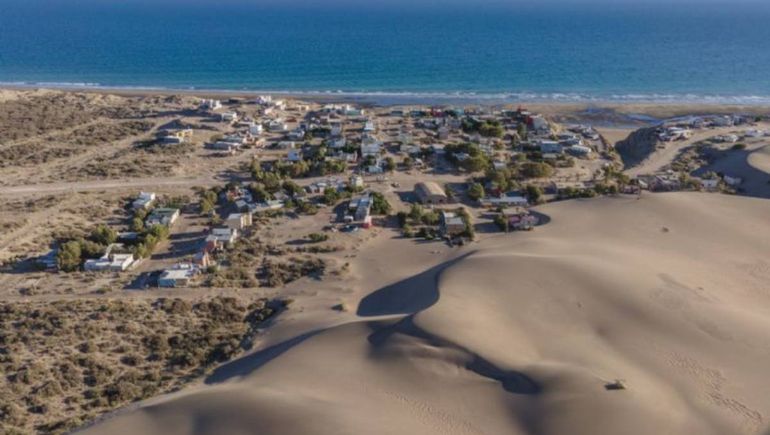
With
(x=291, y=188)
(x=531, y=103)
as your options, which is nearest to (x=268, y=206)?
(x=291, y=188)

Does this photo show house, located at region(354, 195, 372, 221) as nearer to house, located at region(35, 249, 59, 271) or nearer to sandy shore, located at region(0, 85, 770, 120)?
house, located at region(35, 249, 59, 271)

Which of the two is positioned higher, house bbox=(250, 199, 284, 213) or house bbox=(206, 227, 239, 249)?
house bbox=(250, 199, 284, 213)

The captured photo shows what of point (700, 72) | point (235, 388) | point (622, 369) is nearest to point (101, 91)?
point (235, 388)

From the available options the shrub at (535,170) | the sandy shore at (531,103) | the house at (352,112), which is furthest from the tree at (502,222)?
the sandy shore at (531,103)

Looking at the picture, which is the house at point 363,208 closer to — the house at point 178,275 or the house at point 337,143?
the house at point 178,275

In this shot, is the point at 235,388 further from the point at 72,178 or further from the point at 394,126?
the point at 394,126

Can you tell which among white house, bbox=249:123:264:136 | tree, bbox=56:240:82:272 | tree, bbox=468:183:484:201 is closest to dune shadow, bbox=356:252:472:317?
tree, bbox=468:183:484:201

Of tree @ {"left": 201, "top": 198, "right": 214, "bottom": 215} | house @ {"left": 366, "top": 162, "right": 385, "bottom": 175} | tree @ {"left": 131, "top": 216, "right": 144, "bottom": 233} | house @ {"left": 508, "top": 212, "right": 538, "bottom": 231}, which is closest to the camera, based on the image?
tree @ {"left": 131, "top": 216, "right": 144, "bottom": 233}
